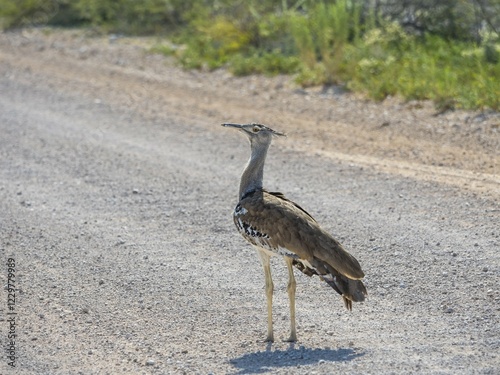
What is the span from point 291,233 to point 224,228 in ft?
8.16

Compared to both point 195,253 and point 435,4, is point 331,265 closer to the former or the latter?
point 195,253

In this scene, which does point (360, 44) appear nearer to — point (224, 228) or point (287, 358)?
point (224, 228)

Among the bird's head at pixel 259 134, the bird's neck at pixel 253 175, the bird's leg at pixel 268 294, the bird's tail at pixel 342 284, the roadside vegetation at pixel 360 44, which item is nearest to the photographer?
the bird's tail at pixel 342 284

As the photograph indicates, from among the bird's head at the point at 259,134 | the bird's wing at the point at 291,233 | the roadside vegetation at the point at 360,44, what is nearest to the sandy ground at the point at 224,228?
the roadside vegetation at the point at 360,44

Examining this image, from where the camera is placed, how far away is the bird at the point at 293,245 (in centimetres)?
567

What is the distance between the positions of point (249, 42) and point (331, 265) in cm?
999

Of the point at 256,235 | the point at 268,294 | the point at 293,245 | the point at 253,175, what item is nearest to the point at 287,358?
the point at 268,294

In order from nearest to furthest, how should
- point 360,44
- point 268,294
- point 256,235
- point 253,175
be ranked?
1. point 256,235
2. point 268,294
3. point 253,175
4. point 360,44

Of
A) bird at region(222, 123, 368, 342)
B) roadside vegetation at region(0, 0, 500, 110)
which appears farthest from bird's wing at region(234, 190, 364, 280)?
roadside vegetation at region(0, 0, 500, 110)

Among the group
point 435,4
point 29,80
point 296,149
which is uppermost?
point 435,4

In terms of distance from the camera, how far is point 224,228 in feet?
27.1

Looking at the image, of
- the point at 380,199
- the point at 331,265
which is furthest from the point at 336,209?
the point at 331,265

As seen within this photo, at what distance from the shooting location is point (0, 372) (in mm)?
5637

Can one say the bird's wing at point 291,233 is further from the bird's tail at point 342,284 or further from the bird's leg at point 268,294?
the bird's leg at point 268,294
